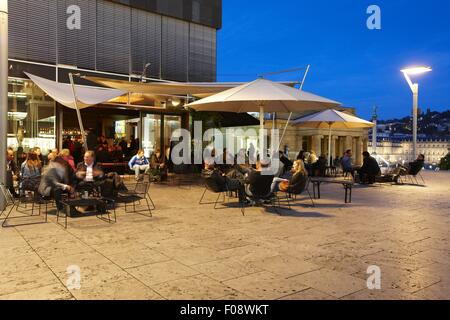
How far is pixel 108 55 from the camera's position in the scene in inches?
576

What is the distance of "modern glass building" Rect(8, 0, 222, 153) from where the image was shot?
12.5m

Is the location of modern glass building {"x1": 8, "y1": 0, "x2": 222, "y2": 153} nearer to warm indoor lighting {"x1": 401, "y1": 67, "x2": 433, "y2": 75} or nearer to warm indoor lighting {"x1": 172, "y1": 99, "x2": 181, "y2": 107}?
warm indoor lighting {"x1": 172, "y1": 99, "x2": 181, "y2": 107}

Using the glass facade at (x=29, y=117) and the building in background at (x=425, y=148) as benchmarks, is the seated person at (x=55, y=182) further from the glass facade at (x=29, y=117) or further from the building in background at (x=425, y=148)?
the building in background at (x=425, y=148)

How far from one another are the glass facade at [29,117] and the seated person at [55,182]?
21.2 ft

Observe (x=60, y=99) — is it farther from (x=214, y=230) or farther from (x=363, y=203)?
(x=363, y=203)

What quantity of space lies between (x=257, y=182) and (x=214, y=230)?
1.76 m

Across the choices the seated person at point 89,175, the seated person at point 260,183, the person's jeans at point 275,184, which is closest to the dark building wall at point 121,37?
the seated person at point 89,175

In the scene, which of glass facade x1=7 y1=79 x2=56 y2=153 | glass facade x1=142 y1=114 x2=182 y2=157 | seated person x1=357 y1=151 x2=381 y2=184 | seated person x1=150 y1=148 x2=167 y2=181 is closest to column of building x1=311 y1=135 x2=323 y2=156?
seated person x1=357 y1=151 x2=381 y2=184

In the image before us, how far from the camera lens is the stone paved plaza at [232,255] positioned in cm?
344

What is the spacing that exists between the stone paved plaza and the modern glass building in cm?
721

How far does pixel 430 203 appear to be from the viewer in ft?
30.2

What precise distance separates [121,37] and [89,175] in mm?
9141

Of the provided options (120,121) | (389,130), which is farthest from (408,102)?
(120,121)
